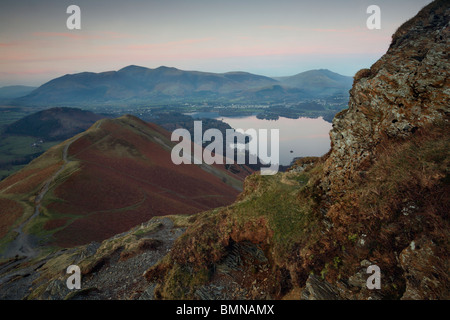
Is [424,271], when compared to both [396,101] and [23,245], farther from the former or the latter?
[23,245]

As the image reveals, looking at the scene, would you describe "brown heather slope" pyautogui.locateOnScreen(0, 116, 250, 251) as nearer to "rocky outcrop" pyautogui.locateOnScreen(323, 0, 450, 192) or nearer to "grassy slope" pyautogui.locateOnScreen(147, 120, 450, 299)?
"grassy slope" pyautogui.locateOnScreen(147, 120, 450, 299)

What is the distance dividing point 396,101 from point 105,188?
193 feet

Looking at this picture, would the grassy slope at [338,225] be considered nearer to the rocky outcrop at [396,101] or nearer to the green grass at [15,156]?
the rocky outcrop at [396,101]

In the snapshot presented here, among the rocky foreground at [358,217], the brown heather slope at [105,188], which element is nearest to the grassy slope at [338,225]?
the rocky foreground at [358,217]

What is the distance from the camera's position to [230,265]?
1319cm

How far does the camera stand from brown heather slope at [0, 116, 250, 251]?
44688 millimetres

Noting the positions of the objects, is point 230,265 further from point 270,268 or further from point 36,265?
point 36,265

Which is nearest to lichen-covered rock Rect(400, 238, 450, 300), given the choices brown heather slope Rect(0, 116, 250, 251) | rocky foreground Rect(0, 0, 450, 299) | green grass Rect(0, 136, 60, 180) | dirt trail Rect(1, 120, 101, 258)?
rocky foreground Rect(0, 0, 450, 299)

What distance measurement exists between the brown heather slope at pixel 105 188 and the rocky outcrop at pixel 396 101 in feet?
137

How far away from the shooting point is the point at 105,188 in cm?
5744

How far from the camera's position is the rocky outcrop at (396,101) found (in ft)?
35.6

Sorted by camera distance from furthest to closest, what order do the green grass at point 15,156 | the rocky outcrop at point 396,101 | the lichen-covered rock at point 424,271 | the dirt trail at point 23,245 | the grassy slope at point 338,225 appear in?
the green grass at point 15,156 < the dirt trail at point 23,245 < the rocky outcrop at point 396,101 < the grassy slope at point 338,225 < the lichen-covered rock at point 424,271
